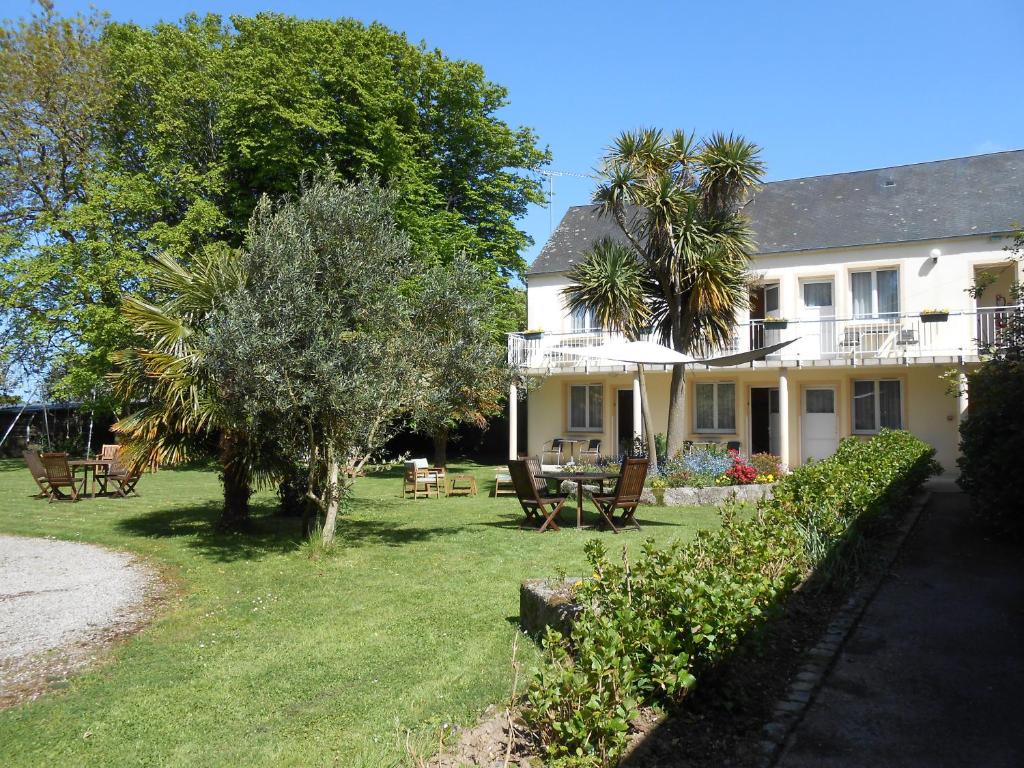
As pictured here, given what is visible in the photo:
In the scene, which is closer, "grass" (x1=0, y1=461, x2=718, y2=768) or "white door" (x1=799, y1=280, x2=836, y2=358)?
"grass" (x1=0, y1=461, x2=718, y2=768)

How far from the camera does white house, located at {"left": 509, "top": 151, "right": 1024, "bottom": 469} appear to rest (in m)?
18.3

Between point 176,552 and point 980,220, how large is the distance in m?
18.6

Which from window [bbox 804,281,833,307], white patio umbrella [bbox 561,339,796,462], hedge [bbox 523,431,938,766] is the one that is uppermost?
window [bbox 804,281,833,307]

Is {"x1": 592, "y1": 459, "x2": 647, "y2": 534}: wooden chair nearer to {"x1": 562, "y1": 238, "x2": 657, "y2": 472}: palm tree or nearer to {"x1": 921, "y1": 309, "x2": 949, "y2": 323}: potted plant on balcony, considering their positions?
{"x1": 562, "y1": 238, "x2": 657, "y2": 472}: palm tree

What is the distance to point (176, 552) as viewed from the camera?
31.1 feet

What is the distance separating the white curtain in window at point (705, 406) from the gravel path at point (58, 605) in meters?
15.9

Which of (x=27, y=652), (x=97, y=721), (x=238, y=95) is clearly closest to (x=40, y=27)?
(x=238, y=95)

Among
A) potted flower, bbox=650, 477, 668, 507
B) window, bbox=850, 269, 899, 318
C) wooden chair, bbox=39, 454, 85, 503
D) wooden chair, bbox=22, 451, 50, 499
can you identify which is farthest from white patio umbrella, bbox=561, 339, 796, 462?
wooden chair, bbox=22, 451, 50, 499

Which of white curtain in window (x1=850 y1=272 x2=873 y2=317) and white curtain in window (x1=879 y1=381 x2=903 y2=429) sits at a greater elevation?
white curtain in window (x1=850 y1=272 x2=873 y2=317)

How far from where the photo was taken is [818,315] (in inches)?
795

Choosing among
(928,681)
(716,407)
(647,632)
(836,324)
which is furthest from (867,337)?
(647,632)

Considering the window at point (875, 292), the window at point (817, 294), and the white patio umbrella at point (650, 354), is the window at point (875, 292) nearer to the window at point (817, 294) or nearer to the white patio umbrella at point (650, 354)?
the window at point (817, 294)

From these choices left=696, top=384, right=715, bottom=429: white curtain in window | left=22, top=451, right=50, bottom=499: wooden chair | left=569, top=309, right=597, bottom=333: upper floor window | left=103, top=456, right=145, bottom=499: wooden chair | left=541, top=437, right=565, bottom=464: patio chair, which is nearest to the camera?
left=22, top=451, right=50, bottom=499: wooden chair

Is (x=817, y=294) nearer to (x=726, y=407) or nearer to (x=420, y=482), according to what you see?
(x=726, y=407)
